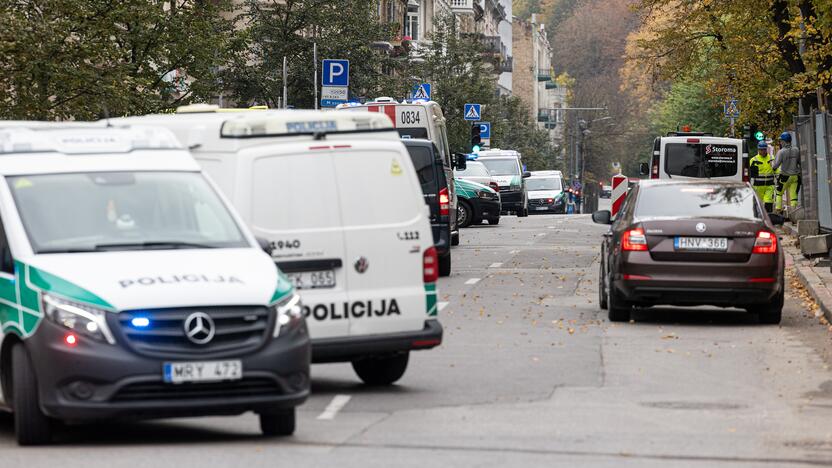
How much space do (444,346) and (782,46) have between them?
70.8ft

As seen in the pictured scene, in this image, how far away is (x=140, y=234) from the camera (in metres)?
10.5

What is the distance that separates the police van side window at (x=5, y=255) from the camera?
10196 mm

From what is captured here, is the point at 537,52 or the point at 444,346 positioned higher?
the point at 537,52

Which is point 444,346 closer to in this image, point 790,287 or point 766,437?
point 766,437

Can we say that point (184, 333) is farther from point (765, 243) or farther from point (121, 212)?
point (765, 243)

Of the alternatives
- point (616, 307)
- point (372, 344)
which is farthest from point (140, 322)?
point (616, 307)

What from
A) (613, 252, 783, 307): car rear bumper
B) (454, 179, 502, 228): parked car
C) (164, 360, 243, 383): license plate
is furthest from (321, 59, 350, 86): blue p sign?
(164, 360, 243, 383): license plate

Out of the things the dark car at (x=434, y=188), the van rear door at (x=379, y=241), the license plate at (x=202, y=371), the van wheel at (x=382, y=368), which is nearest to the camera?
the license plate at (x=202, y=371)

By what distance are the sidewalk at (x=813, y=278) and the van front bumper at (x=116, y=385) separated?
979 cm

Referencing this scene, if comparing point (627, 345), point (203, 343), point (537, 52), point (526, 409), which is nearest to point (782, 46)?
point (627, 345)

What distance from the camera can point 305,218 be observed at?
39.7ft

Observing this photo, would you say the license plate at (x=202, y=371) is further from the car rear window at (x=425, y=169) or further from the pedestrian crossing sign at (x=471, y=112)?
the pedestrian crossing sign at (x=471, y=112)

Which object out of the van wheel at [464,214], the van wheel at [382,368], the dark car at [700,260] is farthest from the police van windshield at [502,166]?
the van wheel at [382,368]

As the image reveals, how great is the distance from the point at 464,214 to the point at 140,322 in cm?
3170
